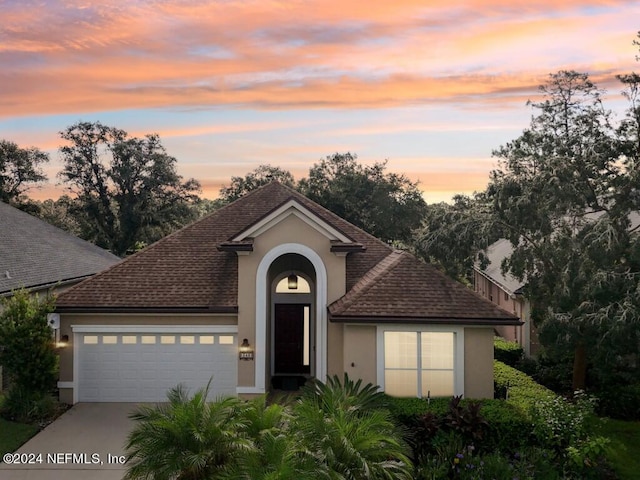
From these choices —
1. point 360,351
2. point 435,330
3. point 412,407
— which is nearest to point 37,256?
point 360,351

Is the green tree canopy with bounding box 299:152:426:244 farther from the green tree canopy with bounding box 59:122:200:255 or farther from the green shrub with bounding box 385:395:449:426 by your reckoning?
the green shrub with bounding box 385:395:449:426

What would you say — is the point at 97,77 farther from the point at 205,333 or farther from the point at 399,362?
the point at 399,362

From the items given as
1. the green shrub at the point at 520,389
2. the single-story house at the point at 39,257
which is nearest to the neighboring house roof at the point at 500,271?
the green shrub at the point at 520,389

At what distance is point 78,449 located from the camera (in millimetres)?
11133

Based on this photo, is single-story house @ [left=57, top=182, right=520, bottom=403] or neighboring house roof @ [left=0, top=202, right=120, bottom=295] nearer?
single-story house @ [left=57, top=182, right=520, bottom=403]

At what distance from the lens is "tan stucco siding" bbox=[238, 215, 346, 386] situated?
14.3 m

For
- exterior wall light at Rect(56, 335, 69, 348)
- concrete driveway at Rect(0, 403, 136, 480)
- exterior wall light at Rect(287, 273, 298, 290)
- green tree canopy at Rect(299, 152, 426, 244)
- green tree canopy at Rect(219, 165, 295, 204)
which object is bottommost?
concrete driveway at Rect(0, 403, 136, 480)

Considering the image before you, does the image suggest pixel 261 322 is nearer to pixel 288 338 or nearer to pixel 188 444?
pixel 288 338

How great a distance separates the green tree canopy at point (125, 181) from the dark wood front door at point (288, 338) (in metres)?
26.2

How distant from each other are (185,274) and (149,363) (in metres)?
2.90

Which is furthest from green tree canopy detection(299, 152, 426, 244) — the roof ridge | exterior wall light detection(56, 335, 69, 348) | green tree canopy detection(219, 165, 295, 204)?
exterior wall light detection(56, 335, 69, 348)

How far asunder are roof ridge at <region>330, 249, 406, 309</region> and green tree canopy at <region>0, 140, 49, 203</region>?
33.7 m

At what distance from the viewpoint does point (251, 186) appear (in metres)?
41.2

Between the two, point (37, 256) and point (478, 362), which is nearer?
point (478, 362)
